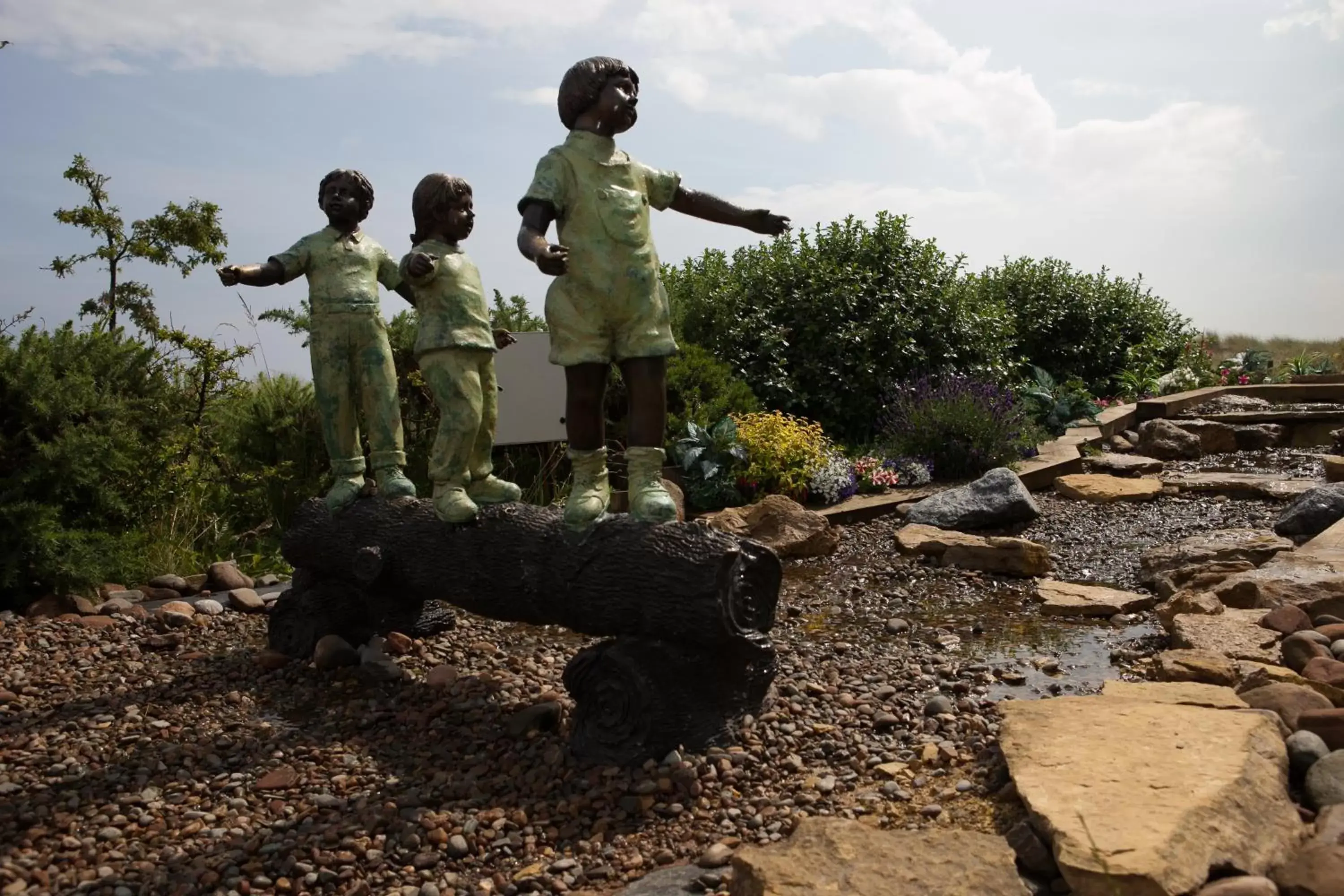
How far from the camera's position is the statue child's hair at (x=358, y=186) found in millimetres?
4871

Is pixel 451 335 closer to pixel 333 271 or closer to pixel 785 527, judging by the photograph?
pixel 333 271

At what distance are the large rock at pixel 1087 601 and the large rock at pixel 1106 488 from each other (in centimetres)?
275

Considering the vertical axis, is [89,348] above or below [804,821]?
above

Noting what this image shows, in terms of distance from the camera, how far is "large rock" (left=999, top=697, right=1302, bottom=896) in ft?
8.04

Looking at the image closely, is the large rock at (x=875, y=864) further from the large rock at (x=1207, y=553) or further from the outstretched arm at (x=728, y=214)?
the large rock at (x=1207, y=553)

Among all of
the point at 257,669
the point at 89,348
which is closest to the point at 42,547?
the point at 89,348

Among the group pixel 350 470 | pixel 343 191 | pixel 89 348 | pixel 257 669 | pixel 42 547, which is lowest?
pixel 257 669

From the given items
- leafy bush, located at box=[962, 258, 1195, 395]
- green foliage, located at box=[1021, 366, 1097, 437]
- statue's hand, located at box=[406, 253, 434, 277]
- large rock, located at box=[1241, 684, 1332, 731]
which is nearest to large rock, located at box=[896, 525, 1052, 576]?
large rock, located at box=[1241, 684, 1332, 731]

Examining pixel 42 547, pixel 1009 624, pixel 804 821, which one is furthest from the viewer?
pixel 42 547

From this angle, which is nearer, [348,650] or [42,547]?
[348,650]

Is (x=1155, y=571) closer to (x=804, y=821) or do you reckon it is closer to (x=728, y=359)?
(x=804, y=821)

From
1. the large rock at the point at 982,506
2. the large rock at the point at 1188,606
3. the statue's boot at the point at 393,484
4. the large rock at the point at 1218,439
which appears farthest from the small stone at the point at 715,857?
the large rock at the point at 1218,439

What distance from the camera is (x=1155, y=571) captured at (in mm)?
6191

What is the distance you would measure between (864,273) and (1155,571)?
211 inches
